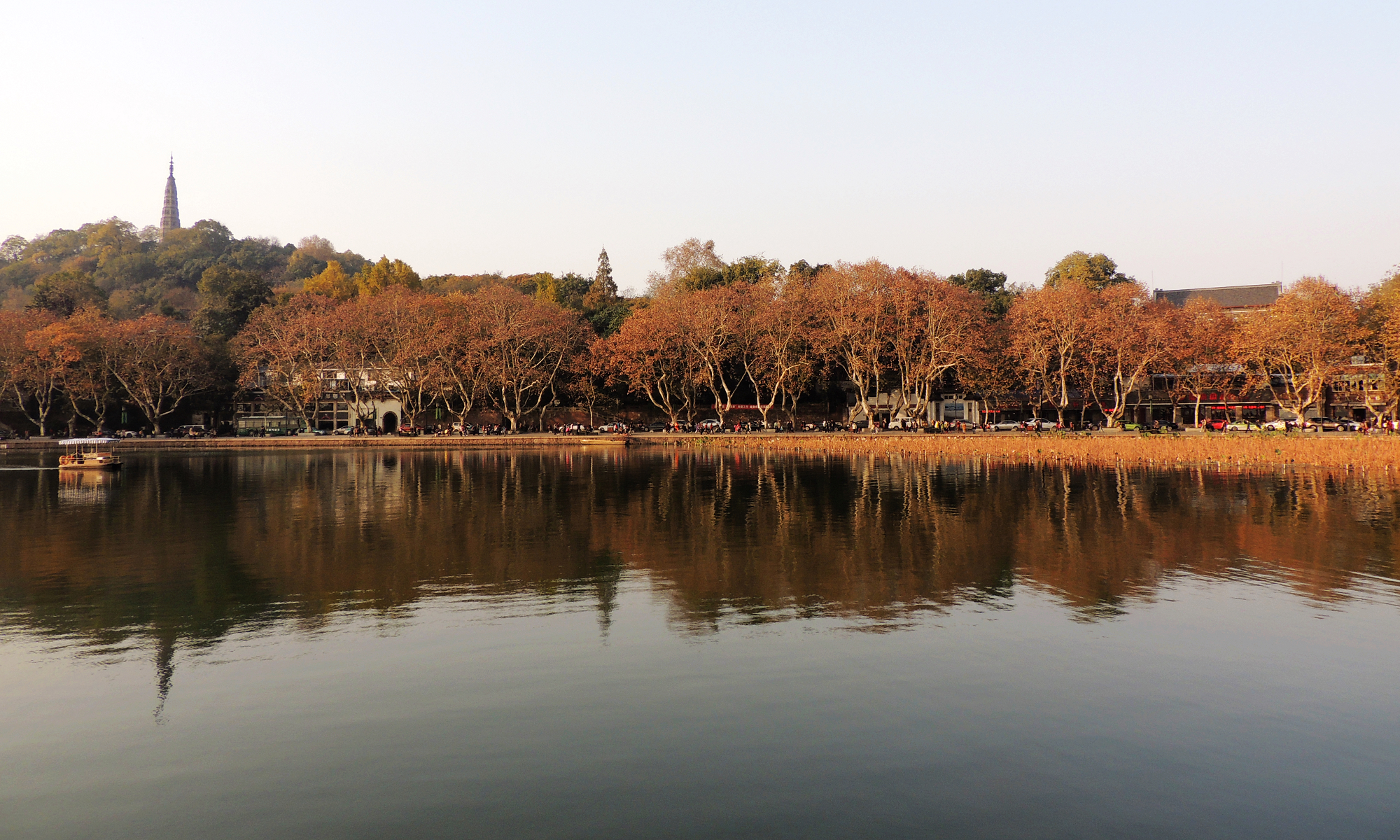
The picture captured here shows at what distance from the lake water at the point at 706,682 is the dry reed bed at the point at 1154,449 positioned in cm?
2729

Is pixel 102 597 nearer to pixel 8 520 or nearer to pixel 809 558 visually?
pixel 809 558

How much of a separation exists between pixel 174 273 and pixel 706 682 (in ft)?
564

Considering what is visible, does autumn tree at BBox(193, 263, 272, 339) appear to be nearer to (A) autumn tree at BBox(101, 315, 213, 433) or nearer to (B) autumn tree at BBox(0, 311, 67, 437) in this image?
(A) autumn tree at BBox(101, 315, 213, 433)

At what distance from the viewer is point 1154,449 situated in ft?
171

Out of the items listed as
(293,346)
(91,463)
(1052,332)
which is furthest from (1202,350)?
(91,463)

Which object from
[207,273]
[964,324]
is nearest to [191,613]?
[964,324]

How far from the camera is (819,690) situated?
35.9 feet

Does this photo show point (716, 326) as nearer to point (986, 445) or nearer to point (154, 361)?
point (986, 445)

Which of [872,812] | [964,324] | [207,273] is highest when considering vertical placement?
[207,273]

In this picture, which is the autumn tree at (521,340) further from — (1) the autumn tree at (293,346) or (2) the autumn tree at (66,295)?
(2) the autumn tree at (66,295)

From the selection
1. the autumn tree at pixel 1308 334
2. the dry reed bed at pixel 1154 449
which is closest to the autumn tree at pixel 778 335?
the dry reed bed at pixel 1154 449

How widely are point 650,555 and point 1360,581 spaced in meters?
14.7

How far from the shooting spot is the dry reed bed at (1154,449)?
4694cm

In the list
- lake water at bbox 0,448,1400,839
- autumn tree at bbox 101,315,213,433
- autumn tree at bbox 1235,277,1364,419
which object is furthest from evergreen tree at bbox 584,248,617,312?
lake water at bbox 0,448,1400,839
